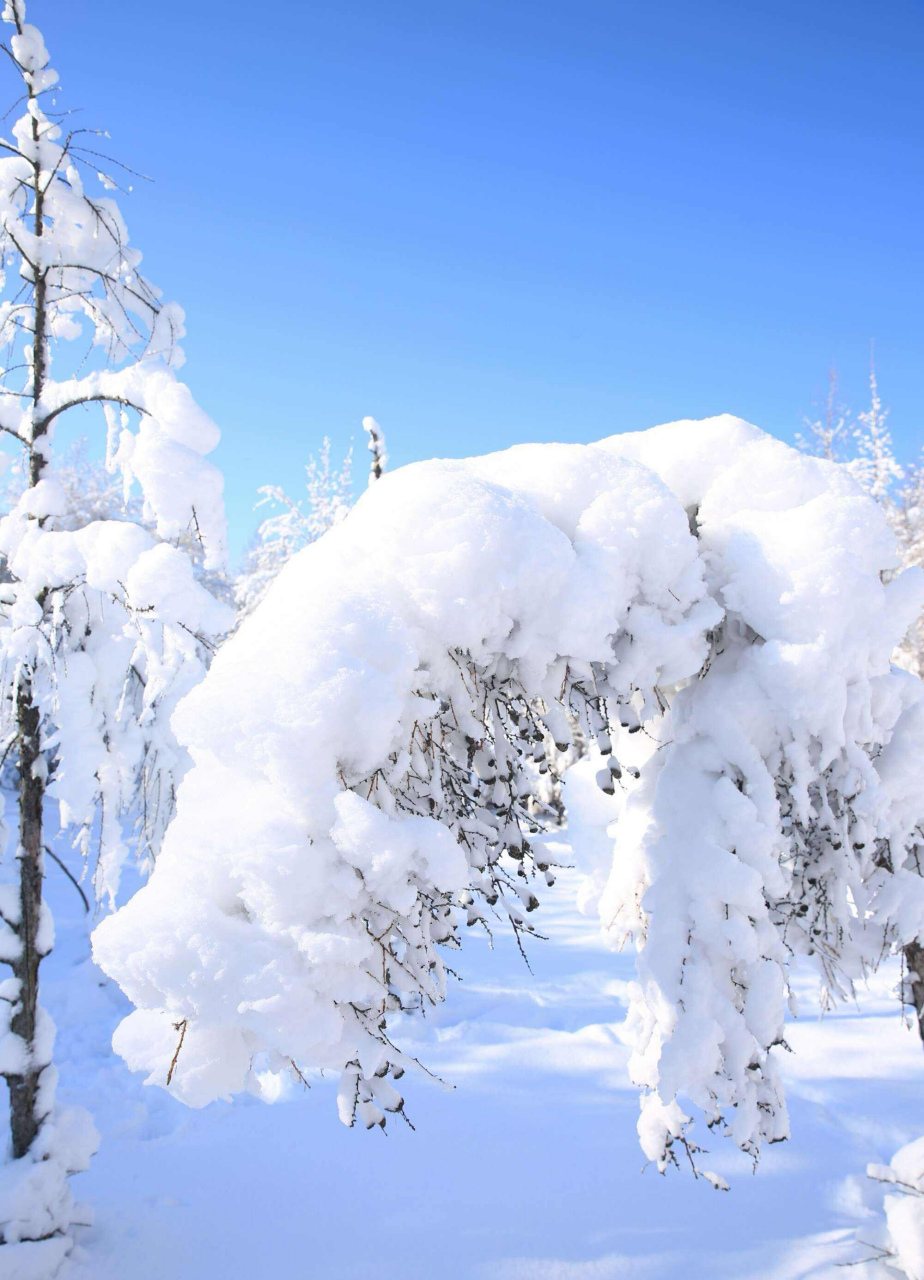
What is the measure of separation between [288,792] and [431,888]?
506mm

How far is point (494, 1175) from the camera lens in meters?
4.86

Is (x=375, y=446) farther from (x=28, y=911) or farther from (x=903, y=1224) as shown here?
(x=903, y=1224)

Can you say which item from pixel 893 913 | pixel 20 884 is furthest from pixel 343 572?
pixel 20 884

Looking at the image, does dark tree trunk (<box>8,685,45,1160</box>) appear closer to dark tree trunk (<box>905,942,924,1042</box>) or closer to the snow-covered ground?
the snow-covered ground

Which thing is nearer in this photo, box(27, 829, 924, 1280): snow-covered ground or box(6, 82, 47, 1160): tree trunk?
box(27, 829, 924, 1280): snow-covered ground

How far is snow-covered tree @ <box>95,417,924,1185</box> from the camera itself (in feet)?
5.90

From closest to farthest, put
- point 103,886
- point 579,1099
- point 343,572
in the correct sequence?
point 343,572, point 103,886, point 579,1099

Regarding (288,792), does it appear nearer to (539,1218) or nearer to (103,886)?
(103,886)

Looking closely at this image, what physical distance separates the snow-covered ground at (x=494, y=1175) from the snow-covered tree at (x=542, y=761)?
196 centimetres

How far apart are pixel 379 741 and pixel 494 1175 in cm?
462

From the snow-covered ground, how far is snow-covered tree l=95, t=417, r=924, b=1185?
77.2 inches

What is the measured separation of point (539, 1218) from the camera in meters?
4.48

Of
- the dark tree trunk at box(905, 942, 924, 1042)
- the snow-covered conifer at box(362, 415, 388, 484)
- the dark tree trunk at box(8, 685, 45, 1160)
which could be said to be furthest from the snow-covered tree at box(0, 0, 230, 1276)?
the dark tree trunk at box(905, 942, 924, 1042)

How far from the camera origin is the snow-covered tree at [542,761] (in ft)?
5.90
